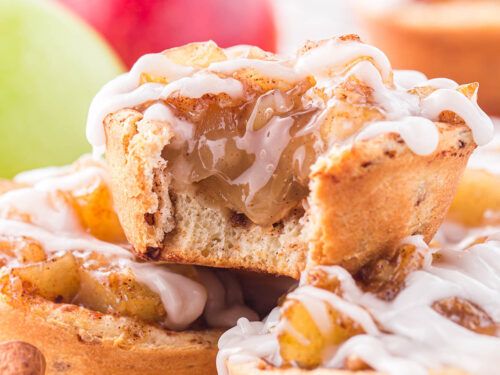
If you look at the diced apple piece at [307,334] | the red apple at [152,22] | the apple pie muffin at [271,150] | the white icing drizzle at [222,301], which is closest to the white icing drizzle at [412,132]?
the apple pie muffin at [271,150]

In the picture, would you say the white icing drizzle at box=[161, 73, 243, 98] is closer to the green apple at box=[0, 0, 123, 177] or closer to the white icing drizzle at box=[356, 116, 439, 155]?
the white icing drizzle at box=[356, 116, 439, 155]

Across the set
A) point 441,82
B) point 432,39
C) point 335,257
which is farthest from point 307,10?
point 335,257

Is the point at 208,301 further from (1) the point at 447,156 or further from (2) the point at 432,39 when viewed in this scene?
(2) the point at 432,39

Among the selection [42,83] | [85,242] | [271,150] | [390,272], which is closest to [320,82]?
[271,150]

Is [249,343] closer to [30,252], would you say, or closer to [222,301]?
[222,301]

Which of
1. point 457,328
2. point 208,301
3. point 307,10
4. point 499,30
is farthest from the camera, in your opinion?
point 307,10

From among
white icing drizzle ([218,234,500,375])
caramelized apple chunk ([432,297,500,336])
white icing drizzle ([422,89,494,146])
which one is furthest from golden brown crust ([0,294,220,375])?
white icing drizzle ([422,89,494,146])

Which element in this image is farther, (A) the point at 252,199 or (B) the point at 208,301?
(B) the point at 208,301
